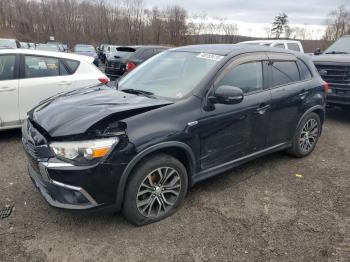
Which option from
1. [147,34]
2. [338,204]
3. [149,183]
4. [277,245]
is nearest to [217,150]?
[149,183]

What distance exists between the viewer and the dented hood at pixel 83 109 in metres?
2.97

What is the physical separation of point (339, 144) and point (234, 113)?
323cm

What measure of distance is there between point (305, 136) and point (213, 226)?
2602 mm

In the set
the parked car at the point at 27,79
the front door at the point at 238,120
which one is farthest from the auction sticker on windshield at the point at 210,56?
the parked car at the point at 27,79

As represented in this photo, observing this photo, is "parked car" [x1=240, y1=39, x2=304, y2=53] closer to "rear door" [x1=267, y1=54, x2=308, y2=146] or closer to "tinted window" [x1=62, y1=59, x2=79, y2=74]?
"rear door" [x1=267, y1=54, x2=308, y2=146]

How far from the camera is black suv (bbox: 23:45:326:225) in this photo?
2906 mm

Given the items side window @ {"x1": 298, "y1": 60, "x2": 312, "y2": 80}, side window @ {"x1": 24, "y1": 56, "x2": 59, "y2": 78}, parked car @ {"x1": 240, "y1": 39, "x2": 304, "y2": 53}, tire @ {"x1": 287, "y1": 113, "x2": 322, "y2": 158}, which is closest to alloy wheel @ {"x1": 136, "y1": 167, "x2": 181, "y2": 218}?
tire @ {"x1": 287, "y1": 113, "x2": 322, "y2": 158}

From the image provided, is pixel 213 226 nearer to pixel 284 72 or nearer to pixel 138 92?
pixel 138 92

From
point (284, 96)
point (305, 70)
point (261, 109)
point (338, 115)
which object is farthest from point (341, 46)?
point (261, 109)

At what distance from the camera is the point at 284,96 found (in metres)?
4.46

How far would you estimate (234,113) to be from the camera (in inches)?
150

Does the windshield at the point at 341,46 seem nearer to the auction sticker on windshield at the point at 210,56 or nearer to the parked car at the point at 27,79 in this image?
the auction sticker on windshield at the point at 210,56

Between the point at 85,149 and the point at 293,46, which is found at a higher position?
the point at 293,46

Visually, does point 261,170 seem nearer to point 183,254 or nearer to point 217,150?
point 217,150
